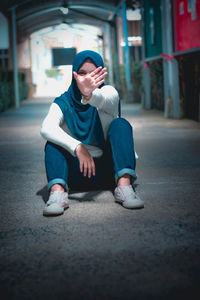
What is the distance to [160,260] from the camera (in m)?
2.12

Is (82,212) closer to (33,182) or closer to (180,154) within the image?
(33,182)

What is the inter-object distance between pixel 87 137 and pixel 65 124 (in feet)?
0.61

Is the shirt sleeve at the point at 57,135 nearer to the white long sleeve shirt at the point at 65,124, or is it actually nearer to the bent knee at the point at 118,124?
the white long sleeve shirt at the point at 65,124

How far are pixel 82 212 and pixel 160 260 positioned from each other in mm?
1004

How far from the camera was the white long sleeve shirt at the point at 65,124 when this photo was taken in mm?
3121

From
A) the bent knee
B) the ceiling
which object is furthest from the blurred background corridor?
the ceiling

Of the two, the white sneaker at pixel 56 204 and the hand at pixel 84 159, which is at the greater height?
the hand at pixel 84 159

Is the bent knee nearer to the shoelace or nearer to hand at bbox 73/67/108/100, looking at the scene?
hand at bbox 73/67/108/100

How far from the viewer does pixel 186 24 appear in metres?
8.99

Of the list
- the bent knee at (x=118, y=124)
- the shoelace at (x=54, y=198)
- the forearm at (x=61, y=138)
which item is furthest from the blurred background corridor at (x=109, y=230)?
the bent knee at (x=118, y=124)

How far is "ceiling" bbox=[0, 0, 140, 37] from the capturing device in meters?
17.6

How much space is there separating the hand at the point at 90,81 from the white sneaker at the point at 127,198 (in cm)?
65

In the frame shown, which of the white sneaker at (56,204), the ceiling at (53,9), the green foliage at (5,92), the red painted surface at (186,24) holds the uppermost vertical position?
the ceiling at (53,9)

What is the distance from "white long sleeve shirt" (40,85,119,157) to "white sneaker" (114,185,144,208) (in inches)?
15.8
